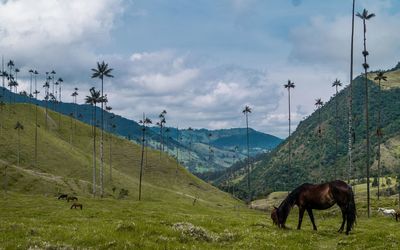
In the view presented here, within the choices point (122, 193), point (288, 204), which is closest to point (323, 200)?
point (288, 204)

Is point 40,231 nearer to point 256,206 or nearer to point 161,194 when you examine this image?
point 161,194

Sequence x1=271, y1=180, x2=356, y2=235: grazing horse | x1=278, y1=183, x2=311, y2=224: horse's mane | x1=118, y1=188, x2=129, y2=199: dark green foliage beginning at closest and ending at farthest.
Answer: x1=271, y1=180, x2=356, y2=235: grazing horse, x1=278, y1=183, x2=311, y2=224: horse's mane, x1=118, y1=188, x2=129, y2=199: dark green foliage

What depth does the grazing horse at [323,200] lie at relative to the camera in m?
27.5

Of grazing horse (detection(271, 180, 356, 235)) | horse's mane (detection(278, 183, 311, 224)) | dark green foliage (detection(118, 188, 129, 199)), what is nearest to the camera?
grazing horse (detection(271, 180, 356, 235))

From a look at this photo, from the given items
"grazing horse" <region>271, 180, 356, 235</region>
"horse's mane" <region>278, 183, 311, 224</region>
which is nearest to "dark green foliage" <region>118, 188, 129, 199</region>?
"horse's mane" <region>278, 183, 311, 224</region>

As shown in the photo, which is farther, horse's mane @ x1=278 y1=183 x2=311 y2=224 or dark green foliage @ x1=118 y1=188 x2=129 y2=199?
dark green foliage @ x1=118 y1=188 x2=129 y2=199

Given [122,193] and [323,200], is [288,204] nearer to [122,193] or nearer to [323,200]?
[323,200]

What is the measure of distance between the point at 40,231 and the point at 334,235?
1707 cm

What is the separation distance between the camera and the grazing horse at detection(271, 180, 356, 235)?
27.5 metres

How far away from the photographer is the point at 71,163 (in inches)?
7490

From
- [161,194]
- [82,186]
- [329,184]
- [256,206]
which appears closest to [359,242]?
[329,184]

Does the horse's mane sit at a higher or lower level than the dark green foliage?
higher

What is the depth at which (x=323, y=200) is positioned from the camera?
28.2 m

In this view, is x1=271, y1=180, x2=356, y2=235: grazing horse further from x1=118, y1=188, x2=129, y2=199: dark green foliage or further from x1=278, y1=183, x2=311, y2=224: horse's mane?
x1=118, y1=188, x2=129, y2=199: dark green foliage
